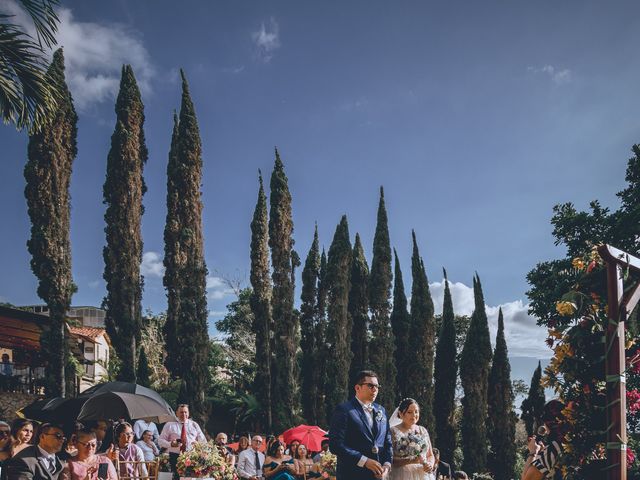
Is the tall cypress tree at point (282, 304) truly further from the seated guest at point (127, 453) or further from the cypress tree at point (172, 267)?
the seated guest at point (127, 453)

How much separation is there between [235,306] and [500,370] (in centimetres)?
1793

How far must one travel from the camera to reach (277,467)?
10586mm

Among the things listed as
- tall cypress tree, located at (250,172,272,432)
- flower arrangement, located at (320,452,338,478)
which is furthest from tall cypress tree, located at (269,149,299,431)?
flower arrangement, located at (320,452,338,478)

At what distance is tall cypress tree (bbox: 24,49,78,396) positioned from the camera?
814 inches

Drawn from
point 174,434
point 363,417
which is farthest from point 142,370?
point 363,417

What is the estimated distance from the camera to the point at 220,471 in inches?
364

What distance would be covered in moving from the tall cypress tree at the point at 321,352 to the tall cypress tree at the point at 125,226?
11.4 metres

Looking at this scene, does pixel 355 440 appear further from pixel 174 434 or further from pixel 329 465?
pixel 329 465

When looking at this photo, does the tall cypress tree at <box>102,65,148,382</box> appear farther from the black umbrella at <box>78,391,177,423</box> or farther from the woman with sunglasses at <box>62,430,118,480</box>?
the woman with sunglasses at <box>62,430,118,480</box>

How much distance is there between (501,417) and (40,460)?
34.2m

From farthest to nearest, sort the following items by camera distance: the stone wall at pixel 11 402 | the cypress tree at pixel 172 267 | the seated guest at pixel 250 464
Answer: the cypress tree at pixel 172 267 < the stone wall at pixel 11 402 < the seated guest at pixel 250 464

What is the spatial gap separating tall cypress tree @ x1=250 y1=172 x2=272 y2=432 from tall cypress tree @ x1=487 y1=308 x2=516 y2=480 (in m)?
15.1

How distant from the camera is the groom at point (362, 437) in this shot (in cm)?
529

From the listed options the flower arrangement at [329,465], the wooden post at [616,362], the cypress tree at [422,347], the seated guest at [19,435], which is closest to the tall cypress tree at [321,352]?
the cypress tree at [422,347]
